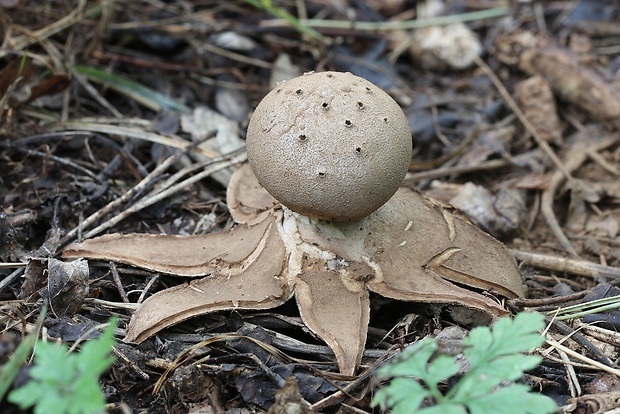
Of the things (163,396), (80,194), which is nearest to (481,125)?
(80,194)

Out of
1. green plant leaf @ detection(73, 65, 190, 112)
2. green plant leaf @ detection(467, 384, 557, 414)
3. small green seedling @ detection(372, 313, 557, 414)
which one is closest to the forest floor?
green plant leaf @ detection(73, 65, 190, 112)

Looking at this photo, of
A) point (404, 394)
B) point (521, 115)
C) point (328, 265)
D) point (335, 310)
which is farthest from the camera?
point (521, 115)

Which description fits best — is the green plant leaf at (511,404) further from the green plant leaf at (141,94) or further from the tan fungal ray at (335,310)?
the green plant leaf at (141,94)

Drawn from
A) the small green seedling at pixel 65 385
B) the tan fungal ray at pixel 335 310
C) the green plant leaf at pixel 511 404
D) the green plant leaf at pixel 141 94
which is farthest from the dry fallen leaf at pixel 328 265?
the green plant leaf at pixel 141 94

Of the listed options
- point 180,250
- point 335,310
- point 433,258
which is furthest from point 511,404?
point 180,250

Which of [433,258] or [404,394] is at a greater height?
[404,394]

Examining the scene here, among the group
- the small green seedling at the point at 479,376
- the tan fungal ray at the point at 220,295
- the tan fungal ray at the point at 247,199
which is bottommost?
the tan fungal ray at the point at 220,295

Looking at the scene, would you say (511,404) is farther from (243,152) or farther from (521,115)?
(521,115)
